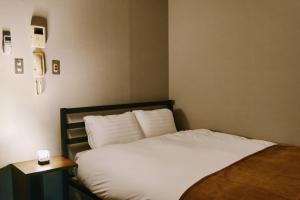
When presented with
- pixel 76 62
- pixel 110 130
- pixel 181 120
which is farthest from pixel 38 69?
pixel 181 120

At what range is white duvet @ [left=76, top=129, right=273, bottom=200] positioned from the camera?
65.7 inches

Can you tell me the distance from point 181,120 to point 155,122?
59cm

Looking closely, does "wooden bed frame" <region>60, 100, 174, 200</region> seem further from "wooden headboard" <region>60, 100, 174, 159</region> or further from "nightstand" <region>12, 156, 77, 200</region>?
"nightstand" <region>12, 156, 77, 200</region>

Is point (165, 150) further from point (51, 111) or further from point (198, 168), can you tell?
point (51, 111)

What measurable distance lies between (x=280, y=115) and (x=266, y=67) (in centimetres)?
45

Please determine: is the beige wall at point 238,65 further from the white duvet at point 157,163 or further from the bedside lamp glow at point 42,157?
the bedside lamp glow at point 42,157

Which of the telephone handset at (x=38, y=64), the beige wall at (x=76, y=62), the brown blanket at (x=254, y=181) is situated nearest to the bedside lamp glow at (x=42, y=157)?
the beige wall at (x=76, y=62)

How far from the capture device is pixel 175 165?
1.90m

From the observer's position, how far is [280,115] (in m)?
2.54

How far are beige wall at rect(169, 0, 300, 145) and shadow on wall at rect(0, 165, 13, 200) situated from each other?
193cm

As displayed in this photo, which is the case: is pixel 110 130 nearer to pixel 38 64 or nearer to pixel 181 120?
pixel 38 64

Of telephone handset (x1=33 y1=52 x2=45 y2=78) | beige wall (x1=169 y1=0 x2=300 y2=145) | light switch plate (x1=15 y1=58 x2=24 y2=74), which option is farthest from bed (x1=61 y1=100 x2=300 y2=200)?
light switch plate (x1=15 y1=58 x2=24 y2=74)

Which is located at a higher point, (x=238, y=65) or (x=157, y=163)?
(x=238, y=65)

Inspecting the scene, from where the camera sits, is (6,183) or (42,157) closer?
(42,157)
